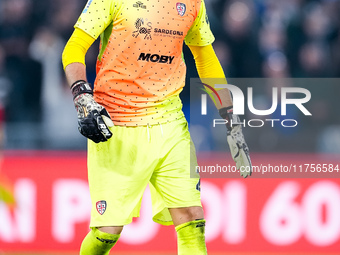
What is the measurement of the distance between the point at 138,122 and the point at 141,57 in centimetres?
42

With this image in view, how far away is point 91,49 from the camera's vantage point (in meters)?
9.19

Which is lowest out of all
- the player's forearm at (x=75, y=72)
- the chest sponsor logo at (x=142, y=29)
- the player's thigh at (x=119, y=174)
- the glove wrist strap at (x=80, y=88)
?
the player's thigh at (x=119, y=174)

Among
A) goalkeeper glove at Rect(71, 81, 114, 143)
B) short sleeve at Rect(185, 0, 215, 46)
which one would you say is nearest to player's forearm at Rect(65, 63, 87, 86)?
goalkeeper glove at Rect(71, 81, 114, 143)

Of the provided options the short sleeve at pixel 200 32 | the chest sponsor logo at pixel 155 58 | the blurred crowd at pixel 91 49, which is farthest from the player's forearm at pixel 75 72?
the blurred crowd at pixel 91 49

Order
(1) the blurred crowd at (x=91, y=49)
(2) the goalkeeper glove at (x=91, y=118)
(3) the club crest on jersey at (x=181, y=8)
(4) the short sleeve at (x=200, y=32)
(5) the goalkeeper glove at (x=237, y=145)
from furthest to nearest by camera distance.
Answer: (1) the blurred crowd at (x=91, y=49), (5) the goalkeeper glove at (x=237, y=145), (4) the short sleeve at (x=200, y=32), (3) the club crest on jersey at (x=181, y=8), (2) the goalkeeper glove at (x=91, y=118)

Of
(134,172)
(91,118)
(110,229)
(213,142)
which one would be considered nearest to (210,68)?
(134,172)

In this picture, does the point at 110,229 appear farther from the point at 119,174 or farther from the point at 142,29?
the point at 142,29

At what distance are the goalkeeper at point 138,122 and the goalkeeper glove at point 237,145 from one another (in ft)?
1.34

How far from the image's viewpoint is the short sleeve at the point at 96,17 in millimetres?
4129

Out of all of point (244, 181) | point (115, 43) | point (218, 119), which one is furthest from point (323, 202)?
point (115, 43)

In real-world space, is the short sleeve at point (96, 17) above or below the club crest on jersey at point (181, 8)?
below

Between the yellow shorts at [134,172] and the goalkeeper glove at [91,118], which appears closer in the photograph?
the goalkeeper glove at [91,118]

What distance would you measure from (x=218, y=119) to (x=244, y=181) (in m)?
0.85

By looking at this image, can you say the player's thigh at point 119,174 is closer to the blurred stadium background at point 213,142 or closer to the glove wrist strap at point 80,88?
the glove wrist strap at point 80,88
